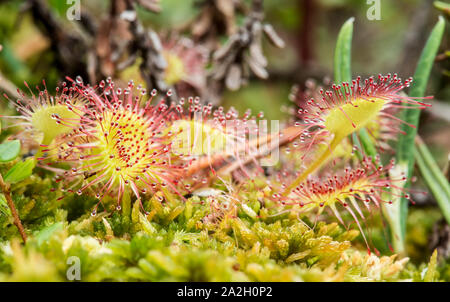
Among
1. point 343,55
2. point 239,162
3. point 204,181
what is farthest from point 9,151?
point 343,55

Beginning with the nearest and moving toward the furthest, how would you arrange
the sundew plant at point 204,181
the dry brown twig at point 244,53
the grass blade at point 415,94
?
the sundew plant at point 204,181 < the grass blade at point 415,94 < the dry brown twig at point 244,53

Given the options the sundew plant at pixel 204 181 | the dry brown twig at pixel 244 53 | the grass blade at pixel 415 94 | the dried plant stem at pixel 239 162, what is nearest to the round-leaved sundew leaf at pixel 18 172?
the sundew plant at pixel 204 181

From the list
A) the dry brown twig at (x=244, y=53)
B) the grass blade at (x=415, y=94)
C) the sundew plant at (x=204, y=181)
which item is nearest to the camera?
the sundew plant at (x=204, y=181)

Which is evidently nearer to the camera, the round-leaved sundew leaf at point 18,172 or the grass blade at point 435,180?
the round-leaved sundew leaf at point 18,172

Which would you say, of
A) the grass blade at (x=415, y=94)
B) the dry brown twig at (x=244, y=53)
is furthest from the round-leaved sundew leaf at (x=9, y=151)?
the grass blade at (x=415, y=94)

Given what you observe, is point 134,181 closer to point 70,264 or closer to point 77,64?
point 70,264

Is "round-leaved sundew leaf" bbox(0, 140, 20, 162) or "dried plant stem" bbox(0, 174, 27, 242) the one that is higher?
"round-leaved sundew leaf" bbox(0, 140, 20, 162)

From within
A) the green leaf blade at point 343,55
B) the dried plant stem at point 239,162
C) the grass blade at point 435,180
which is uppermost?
the green leaf blade at point 343,55

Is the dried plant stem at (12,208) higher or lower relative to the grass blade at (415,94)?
lower

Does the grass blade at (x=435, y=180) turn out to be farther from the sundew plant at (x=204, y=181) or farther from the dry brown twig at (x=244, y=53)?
the dry brown twig at (x=244, y=53)

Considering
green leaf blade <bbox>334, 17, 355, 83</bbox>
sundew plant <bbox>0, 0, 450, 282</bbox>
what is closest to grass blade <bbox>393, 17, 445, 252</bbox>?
sundew plant <bbox>0, 0, 450, 282</bbox>

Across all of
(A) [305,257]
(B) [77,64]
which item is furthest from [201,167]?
(B) [77,64]

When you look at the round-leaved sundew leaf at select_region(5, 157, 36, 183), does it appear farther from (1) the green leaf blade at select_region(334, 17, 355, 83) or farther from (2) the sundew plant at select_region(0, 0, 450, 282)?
(1) the green leaf blade at select_region(334, 17, 355, 83)
